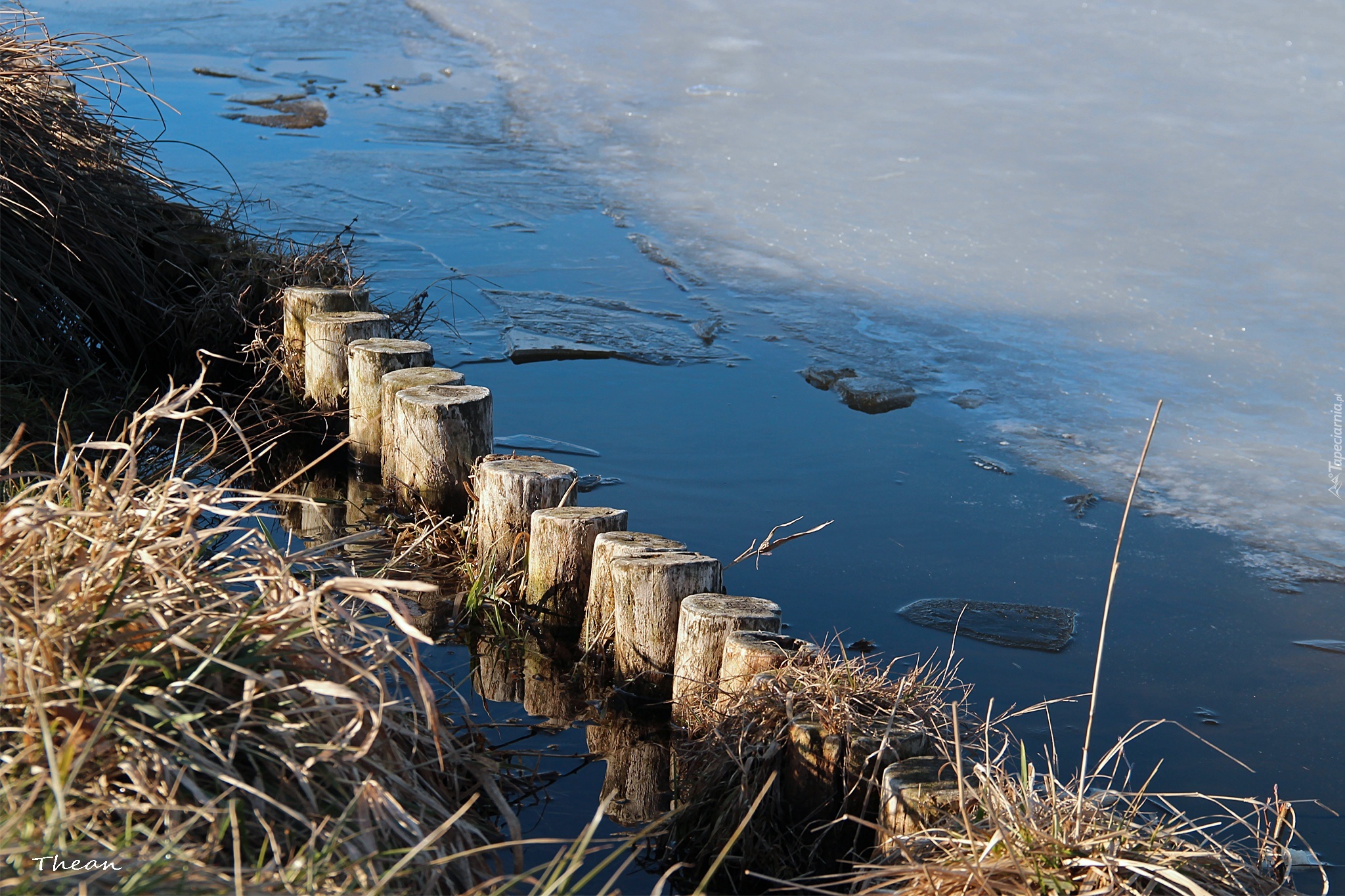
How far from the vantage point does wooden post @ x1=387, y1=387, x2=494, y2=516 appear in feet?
12.5

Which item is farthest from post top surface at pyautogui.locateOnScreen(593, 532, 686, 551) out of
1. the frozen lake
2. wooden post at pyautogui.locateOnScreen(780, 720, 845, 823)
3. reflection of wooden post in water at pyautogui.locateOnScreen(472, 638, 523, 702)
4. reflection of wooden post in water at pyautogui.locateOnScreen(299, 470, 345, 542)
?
the frozen lake

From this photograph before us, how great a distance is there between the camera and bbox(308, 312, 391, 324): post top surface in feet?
14.5

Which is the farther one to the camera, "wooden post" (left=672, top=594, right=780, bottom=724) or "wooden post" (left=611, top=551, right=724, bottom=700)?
"wooden post" (left=611, top=551, right=724, bottom=700)

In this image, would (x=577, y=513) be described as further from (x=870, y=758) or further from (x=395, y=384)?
(x=870, y=758)

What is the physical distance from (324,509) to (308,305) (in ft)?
2.75

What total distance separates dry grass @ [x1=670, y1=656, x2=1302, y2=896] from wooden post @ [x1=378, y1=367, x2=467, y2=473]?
1.67 m

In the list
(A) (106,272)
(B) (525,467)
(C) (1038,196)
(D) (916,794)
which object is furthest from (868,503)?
(C) (1038,196)

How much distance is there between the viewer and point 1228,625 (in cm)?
402

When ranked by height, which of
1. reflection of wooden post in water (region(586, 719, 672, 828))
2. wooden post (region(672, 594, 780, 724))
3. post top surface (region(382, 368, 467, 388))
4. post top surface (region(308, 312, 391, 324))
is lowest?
reflection of wooden post in water (region(586, 719, 672, 828))

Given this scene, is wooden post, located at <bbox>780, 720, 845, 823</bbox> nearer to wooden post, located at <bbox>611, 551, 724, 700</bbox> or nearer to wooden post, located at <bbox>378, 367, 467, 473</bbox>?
wooden post, located at <bbox>611, 551, 724, 700</bbox>

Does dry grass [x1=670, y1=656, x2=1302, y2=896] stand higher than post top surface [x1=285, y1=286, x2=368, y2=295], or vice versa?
post top surface [x1=285, y1=286, x2=368, y2=295]

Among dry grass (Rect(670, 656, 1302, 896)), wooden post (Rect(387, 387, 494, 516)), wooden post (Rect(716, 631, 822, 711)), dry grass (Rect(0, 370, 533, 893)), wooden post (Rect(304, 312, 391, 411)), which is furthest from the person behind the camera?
wooden post (Rect(304, 312, 391, 411))

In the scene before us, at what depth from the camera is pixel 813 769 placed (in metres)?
2.53

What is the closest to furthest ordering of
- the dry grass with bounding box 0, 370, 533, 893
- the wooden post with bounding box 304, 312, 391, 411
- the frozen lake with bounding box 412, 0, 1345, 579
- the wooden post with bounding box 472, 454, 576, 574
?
the dry grass with bounding box 0, 370, 533, 893
the wooden post with bounding box 472, 454, 576, 574
the wooden post with bounding box 304, 312, 391, 411
the frozen lake with bounding box 412, 0, 1345, 579
